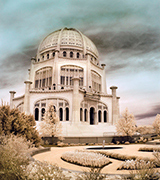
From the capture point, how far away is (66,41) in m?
59.4

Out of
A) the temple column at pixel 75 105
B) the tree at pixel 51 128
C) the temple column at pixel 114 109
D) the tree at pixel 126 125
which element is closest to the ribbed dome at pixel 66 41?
the temple column at pixel 114 109

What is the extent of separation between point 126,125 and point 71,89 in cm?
1503

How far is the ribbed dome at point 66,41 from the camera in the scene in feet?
193

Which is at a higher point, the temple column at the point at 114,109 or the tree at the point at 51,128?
the temple column at the point at 114,109

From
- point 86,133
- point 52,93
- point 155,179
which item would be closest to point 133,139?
point 86,133

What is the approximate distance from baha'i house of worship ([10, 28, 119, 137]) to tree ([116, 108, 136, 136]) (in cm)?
384

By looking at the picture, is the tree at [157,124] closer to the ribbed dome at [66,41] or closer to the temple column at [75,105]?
the temple column at [75,105]

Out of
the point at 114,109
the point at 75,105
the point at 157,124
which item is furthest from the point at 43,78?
the point at 157,124

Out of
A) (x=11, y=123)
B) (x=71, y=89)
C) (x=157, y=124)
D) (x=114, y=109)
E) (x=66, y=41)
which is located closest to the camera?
(x=11, y=123)

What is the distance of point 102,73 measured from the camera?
5862cm

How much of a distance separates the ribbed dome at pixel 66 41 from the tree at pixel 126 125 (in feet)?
105

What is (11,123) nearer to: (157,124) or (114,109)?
(114,109)

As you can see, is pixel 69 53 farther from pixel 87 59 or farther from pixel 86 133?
pixel 86 133

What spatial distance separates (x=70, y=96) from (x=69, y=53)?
2221cm
